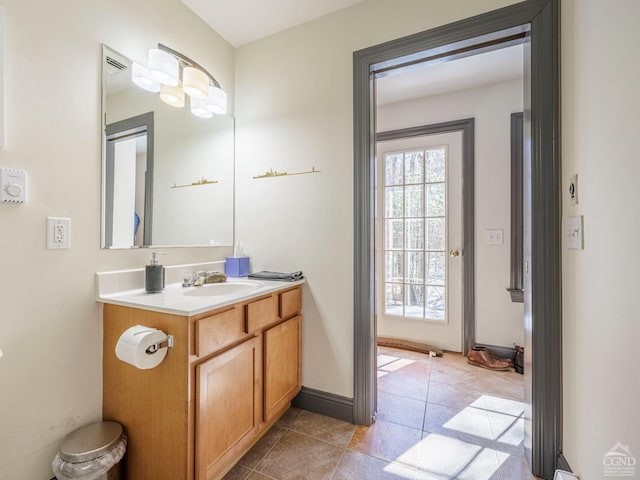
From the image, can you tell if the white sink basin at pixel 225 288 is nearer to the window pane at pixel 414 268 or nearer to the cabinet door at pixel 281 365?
the cabinet door at pixel 281 365

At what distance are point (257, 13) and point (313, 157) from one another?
0.96 metres

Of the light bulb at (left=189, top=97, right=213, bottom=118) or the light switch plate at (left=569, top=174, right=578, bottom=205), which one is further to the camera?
the light bulb at (left=189, top=97, right=213, bottom=118)

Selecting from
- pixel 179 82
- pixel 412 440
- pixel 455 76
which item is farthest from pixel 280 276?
pixel 455 76

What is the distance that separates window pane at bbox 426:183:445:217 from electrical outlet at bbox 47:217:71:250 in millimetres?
2698

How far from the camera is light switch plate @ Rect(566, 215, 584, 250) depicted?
42.6 inches

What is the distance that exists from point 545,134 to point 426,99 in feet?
5.79

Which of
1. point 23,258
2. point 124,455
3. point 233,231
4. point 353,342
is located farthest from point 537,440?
point 23,258

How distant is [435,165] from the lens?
9.17ft

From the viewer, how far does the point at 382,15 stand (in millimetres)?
1631

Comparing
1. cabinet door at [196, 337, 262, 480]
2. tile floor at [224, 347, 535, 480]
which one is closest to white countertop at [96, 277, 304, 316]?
cabinet door at [196, 337, 262, 480]

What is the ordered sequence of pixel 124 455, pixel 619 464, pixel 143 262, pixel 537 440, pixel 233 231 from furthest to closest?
pixel 233 231 < pixel 143 262 < pixel 537 440 < pixel 124 455 < pixel 619 464

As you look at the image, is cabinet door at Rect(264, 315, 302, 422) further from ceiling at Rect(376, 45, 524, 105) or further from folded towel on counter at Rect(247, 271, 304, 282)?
ceiling at Rect(376, 45, 524, 105)

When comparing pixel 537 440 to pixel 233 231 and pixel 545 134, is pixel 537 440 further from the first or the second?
pixel 233 231

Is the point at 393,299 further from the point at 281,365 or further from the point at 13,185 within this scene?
the point at 13,185
